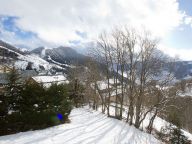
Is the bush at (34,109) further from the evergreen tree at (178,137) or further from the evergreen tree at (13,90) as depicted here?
the evergreen tree at (178,137)

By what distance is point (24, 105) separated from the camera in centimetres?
1487

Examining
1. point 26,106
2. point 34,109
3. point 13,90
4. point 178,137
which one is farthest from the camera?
point 178,137

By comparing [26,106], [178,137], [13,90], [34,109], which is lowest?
[178,137]

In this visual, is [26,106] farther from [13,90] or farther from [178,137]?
[178,137]

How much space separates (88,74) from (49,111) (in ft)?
76.2

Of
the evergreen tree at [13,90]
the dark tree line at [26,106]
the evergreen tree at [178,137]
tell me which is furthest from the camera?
the evergreen tree at [178,137]

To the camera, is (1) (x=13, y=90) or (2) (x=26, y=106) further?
(2) (x=26, y=106)

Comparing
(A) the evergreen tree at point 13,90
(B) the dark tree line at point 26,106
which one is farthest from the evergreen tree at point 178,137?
(A) the evergreen tree at point 13,90

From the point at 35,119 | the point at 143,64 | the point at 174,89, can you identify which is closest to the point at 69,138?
the point at 35,119

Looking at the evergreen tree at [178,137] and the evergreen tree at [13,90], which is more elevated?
the evergreen tree at [13,90]

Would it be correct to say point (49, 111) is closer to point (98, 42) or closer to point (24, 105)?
point (24, 105)

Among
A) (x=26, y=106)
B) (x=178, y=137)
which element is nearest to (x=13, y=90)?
(x=26, y=106)

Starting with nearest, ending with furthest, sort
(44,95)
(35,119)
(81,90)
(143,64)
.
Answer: (35,119) → (44,95) → (143,64) → (81,90)

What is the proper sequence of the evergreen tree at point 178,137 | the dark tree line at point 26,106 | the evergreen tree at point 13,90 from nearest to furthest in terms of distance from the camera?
1. the dark tree line at point 26,106
2. the evergreen tree at point 13,90
3. the evergreen tree at point 178,137
